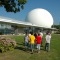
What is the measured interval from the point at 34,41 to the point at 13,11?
15.1 feet

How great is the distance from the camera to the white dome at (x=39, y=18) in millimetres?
97644

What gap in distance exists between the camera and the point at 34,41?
61.2 feet

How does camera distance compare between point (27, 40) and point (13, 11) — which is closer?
point (27, 40)

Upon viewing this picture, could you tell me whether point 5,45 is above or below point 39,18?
below

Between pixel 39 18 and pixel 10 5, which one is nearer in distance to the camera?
pixel 10 5

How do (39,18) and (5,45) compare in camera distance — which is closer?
(5,45)

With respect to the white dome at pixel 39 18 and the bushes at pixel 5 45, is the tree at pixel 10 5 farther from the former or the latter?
the white dome at pixel 39 18

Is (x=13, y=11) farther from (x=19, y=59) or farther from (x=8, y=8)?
(x=19, y=59)

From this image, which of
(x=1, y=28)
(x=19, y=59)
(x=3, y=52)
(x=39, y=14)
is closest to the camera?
(x=19, y=59)

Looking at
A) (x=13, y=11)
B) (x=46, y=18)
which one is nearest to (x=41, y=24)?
(x=46, y=18)

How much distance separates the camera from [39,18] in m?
97.9

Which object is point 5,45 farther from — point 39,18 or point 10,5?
point 39,18

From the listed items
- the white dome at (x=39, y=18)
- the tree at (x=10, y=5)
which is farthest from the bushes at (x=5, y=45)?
the white dome at (x=39, y=18)

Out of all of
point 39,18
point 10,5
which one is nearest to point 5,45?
point 10,5
